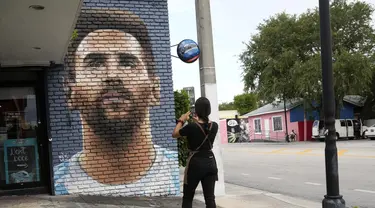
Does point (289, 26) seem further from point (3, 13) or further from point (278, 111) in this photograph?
point (3, 13)

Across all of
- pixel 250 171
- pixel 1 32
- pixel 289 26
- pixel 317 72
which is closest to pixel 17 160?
pixel 1 32

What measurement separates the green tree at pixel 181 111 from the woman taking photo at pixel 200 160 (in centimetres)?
491

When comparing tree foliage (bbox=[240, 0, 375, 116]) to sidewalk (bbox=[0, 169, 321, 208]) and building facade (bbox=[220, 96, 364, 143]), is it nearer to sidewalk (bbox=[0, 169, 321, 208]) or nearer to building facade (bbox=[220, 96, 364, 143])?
building facade (bbox=[220, 96, 364, 143])

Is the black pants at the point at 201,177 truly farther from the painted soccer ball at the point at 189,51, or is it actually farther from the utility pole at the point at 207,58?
the painted soccer ball at the point at 189,51

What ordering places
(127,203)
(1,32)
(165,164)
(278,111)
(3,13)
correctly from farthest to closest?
1. (278,111)
2. (165,164)
3. (127,203)
4. (1,32)
5. (3,13)

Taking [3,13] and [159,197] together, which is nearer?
[3,13]

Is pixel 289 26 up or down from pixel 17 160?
up

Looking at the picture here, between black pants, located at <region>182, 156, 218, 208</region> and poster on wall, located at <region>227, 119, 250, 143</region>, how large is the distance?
45.3 metres

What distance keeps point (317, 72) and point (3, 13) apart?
3165 centimetres

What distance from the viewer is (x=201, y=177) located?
4.97 m

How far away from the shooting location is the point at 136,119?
865 centimetres

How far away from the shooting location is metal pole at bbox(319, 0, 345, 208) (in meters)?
5.80

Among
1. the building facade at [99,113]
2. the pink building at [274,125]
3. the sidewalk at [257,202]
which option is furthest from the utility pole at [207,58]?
the pink building at [274,125]

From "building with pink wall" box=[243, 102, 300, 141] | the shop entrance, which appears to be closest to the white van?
"building with pink wall" box=[243, 102, 300, 141]
